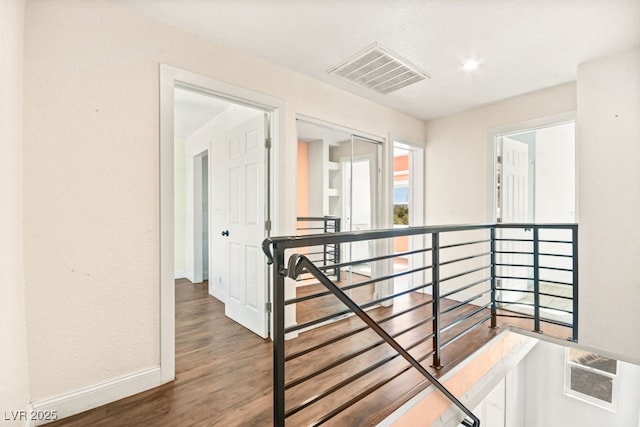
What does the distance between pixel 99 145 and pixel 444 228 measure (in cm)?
226

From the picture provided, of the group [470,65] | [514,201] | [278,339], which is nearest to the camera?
[278,339]

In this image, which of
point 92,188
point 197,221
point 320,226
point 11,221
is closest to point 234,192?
point 320,226

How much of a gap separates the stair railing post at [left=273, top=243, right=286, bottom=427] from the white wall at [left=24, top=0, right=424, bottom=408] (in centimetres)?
123

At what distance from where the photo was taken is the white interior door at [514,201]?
139 inches

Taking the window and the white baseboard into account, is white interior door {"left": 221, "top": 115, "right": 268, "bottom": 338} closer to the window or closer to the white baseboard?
the white baseboard

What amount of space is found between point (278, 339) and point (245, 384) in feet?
3.58

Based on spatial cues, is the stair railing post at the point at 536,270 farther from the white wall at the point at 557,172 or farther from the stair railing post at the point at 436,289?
the white wall at the point at 557,172

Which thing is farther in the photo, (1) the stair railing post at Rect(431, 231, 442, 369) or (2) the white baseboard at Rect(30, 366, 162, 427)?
(1) the stair railing post at Rect(431, 231, 442, 369)


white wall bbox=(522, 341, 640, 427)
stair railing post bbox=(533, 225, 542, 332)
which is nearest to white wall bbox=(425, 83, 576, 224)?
stair railing post bbox=(533, 225, 542, 332)

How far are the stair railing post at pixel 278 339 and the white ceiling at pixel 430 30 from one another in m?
1.63

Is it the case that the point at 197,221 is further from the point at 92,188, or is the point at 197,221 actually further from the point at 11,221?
the point at 11,221

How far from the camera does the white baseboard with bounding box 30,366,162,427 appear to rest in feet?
5.03

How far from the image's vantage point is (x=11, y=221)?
1.27 m

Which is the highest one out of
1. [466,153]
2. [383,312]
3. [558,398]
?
[466,153]
